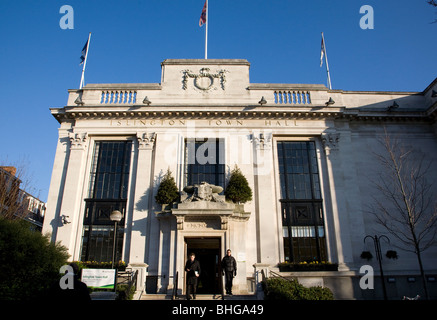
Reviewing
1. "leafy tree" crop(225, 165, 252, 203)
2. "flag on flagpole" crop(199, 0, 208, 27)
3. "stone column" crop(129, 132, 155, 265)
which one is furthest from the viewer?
"flag on flagpole" crop(199, 0, 208, 27)

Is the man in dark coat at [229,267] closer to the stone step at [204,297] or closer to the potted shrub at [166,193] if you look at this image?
the stone step at [204,297]

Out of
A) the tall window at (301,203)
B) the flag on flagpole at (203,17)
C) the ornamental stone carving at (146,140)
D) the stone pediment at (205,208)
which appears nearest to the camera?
the stone pediment at (205,208)

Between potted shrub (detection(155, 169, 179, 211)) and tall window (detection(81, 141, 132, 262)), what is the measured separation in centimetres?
249

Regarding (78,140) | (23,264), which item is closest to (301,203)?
(23,264)

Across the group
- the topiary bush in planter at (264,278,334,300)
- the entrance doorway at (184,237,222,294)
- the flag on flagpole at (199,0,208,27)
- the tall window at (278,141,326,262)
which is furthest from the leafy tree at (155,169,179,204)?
the flag on flagpole at (199,0,208,27)

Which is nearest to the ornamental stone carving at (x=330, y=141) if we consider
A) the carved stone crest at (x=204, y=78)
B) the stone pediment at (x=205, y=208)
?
the stone pediment at (x=205, y=208)

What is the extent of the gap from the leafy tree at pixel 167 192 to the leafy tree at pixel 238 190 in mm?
2967

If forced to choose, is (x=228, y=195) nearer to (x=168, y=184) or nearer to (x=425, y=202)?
(x=168, y=184)

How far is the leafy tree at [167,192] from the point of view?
1745 centimetres

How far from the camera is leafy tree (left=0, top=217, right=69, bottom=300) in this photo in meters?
9.73

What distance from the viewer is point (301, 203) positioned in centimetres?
1870

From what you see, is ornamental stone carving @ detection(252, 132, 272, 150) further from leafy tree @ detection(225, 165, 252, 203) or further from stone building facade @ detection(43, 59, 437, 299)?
leafy tree @ detection(225, 165, 252, 203)
